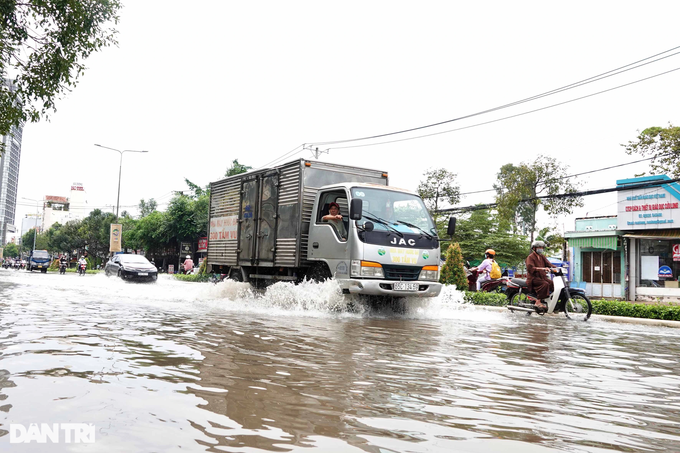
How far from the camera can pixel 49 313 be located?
27.4 feet

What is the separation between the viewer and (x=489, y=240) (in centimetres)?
4269

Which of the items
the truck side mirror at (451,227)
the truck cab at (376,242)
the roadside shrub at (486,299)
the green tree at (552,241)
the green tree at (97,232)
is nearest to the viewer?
the truck cab at (376,242)

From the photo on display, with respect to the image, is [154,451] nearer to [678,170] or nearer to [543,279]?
[543,279]

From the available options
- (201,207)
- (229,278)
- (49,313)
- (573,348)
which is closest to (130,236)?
(201,207)

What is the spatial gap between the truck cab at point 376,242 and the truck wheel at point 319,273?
0.07ft

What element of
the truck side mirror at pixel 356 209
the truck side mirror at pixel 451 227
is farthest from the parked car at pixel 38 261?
the truck side mirror at pixel 356 209

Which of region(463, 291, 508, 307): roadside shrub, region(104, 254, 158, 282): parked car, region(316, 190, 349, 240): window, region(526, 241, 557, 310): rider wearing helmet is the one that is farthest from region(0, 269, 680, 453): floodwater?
region(104, 254, 158, 282): parked car

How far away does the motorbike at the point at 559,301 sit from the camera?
1138 centimetres

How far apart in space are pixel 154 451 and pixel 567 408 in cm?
242

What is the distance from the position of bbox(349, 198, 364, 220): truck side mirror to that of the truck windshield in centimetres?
29

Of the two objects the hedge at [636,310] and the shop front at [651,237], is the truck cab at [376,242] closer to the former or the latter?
the hedge at [636,310]

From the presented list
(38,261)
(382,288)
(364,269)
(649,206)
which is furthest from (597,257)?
(38,261)

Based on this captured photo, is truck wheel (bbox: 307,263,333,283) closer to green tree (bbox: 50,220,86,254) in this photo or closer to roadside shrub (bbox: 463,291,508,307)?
roadside shrub (bbox: 463,291,508,307)
